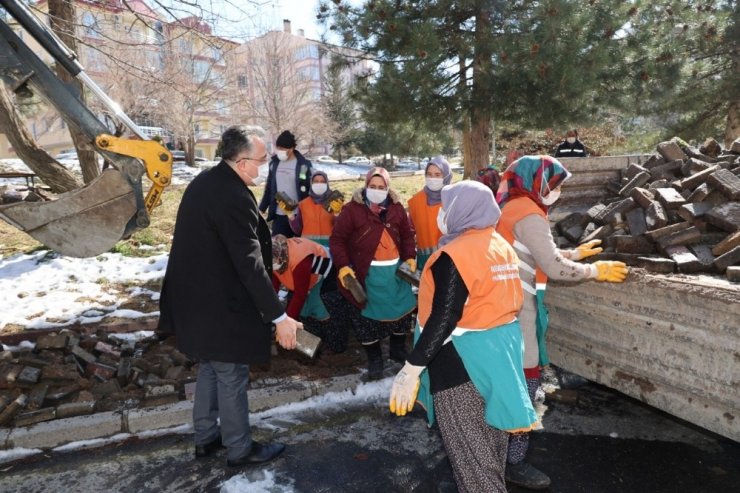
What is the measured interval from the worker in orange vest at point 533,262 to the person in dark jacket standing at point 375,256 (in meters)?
1.40

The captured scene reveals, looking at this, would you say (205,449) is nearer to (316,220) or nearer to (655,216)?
(316,220)

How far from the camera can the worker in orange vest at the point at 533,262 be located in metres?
2.83

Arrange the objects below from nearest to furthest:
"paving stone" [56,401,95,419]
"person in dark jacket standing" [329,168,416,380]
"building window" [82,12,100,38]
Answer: "paving stone" [56,401,95,419] < "person in dark jacket standing" [329,168,416,380] < "building window" [82,12,100,38]

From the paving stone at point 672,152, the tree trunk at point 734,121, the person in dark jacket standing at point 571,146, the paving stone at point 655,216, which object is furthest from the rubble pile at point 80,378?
the tree trunk at point 734,121

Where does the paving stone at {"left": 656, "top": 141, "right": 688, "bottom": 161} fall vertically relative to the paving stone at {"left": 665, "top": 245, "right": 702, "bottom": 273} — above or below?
above

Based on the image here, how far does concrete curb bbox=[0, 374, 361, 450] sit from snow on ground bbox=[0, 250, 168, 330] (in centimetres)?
187

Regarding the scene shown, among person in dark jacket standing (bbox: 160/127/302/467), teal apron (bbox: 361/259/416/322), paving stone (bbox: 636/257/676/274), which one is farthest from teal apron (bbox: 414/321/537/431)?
teal apron (bbox: 361/259/416/322)

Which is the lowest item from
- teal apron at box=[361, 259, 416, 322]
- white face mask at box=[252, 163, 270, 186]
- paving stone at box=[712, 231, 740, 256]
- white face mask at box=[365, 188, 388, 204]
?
teal apron at box=[361, 259, 416, 322]

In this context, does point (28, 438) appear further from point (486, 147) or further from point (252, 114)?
point (252, 114)

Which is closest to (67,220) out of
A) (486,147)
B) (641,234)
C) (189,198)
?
(189,198)

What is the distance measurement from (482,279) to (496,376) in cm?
43

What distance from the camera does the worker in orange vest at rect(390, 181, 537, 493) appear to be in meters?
2.20

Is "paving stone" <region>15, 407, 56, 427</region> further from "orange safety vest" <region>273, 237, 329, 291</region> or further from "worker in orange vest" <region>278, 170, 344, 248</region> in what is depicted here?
Result: "worker in orange vest" <region>278, 170, 344, 248</region>

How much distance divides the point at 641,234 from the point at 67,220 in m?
3.81
